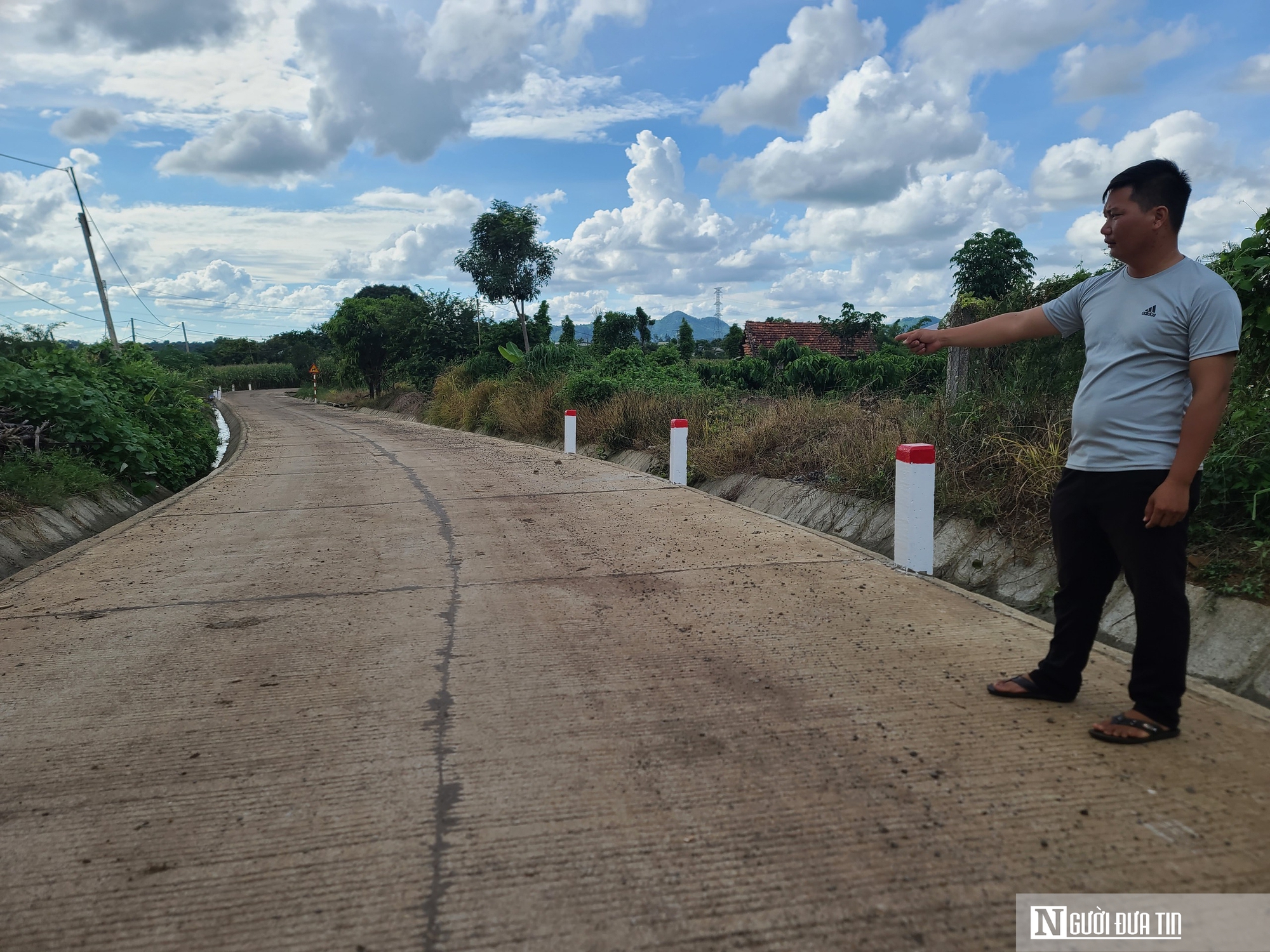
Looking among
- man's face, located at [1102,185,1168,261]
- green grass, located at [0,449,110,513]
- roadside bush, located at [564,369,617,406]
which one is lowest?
green grass, located at [0,449,110,513]

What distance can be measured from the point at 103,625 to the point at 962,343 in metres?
4.98

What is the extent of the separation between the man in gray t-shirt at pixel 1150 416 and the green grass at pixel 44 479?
8.40 meters

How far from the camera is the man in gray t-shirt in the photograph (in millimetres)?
2918

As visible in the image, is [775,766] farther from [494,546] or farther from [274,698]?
[494,546]

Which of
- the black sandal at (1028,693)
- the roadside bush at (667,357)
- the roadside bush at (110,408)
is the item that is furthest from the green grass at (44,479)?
the roadside bush at (667,357)

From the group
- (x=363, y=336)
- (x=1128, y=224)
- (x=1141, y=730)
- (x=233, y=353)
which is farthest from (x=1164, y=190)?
(x=233, y=353)

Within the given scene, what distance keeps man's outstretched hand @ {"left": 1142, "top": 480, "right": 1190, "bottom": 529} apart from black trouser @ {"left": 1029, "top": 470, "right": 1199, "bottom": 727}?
68mm

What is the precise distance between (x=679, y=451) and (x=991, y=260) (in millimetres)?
17168

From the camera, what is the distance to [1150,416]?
121 inches

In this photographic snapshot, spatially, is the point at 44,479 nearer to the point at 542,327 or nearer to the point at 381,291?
the point at 542,327

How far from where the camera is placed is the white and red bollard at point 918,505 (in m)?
5.87

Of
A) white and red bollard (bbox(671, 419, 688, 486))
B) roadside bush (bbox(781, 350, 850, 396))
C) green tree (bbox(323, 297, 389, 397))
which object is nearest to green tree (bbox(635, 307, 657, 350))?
A: green tree (bbox(323, 297, 389, 397))

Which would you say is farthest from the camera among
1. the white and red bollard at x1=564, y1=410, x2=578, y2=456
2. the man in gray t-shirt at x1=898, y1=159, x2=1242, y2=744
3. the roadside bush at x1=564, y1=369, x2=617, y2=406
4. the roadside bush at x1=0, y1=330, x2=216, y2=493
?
the roadside bush at x1=564, y1=369, x2=617, y2=406

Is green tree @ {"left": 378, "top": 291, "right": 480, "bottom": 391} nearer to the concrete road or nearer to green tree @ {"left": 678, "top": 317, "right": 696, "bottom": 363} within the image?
green tree @ {"left": 678, "top": 317, "right": 696, "bottom": 363}
